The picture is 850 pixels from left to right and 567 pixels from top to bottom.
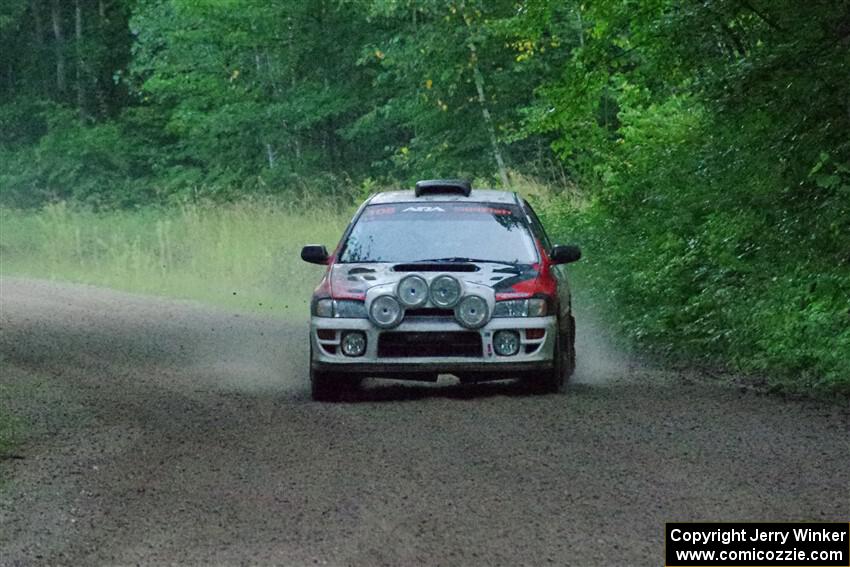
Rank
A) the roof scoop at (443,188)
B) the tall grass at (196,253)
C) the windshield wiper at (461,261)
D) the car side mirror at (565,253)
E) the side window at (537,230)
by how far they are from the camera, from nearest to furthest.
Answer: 1. the windshield wiper at (461,261)
2. the car side mirror at (565,253)
3. the side window at (537,230)
4. the roof scoop at (443,188)
5. the tall grass at (196,253)

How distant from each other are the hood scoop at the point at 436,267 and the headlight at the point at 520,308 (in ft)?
1.31

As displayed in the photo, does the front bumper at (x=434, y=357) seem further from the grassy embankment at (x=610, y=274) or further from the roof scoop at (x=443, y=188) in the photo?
the grassy embankment at (x=610, y=274)

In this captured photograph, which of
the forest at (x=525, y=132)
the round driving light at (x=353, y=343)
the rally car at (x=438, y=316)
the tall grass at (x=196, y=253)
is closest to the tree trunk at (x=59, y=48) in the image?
the forest at (x=525, y=132)

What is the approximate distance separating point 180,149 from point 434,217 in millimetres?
37775

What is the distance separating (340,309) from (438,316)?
2.65ft

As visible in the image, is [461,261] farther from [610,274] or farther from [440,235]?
[610,274]

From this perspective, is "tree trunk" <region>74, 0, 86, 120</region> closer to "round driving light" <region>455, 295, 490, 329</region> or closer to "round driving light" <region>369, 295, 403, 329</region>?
"round driving light" <region>369, 295, 403, 329</region>

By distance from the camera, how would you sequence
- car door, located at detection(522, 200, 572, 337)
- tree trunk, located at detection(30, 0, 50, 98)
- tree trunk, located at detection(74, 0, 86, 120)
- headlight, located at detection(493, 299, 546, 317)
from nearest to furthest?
1. headlight, located at detection(493, 299, 546, 317)
2. car door, located at detection(522, 200, 572, 337)
3. tree trunk, located at detection(74, 0, 86, 120)
4. tree trunk, located at detection(30, 0, 50, 98)

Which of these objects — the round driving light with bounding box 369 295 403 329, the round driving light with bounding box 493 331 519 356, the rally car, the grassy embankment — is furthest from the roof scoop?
the grassy embankment

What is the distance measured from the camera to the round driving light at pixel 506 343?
13695 millimetres

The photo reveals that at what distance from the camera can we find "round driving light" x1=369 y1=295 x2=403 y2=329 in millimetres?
13648

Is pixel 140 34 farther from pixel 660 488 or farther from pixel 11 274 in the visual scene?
pixel 660 488

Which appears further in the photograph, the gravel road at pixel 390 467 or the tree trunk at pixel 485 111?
the tree trunk at pixel 485 111

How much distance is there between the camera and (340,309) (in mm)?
13883
